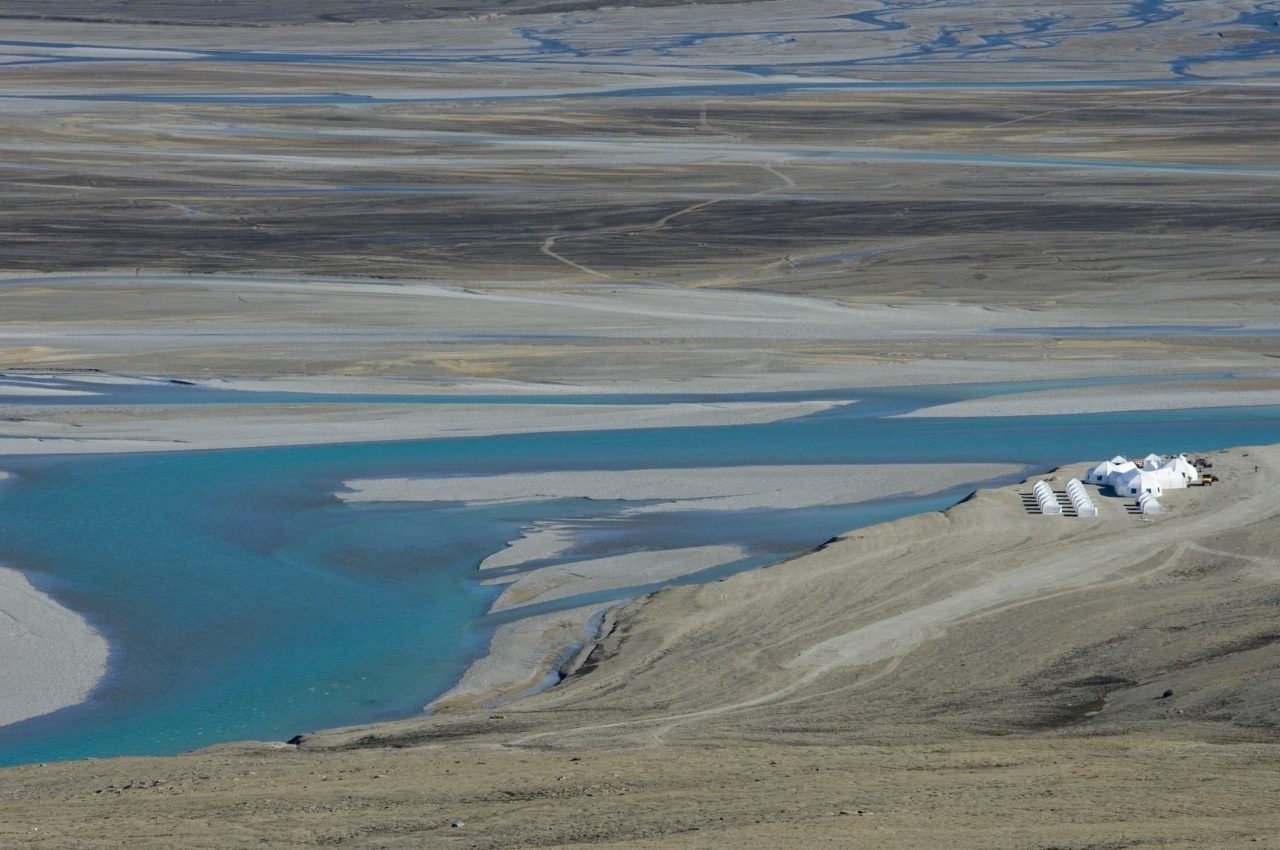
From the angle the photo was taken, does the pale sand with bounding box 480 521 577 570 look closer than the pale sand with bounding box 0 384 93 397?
Yes

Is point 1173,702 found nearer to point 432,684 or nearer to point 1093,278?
point 432,684

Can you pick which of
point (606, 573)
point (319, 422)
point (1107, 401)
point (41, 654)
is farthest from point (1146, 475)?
point (41, 654)

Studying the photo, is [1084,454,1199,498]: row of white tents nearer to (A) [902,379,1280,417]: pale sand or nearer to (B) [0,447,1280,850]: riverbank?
(B) [0,447,1280,850]: riverbank

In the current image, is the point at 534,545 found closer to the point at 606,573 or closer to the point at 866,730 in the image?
the point at 606,573

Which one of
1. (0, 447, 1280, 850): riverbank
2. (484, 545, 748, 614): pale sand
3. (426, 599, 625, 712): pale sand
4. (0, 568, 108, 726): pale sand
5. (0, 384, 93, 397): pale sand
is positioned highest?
(0, 447, 1280, 850): riverbank

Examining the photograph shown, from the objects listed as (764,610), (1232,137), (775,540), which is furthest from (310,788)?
(1232,137)

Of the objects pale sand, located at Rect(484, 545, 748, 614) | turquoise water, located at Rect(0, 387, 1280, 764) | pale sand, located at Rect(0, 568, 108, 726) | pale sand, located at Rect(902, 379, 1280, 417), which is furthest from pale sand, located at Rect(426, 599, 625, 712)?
pale sand, located at Rect(902, 379, 1280, 417)
